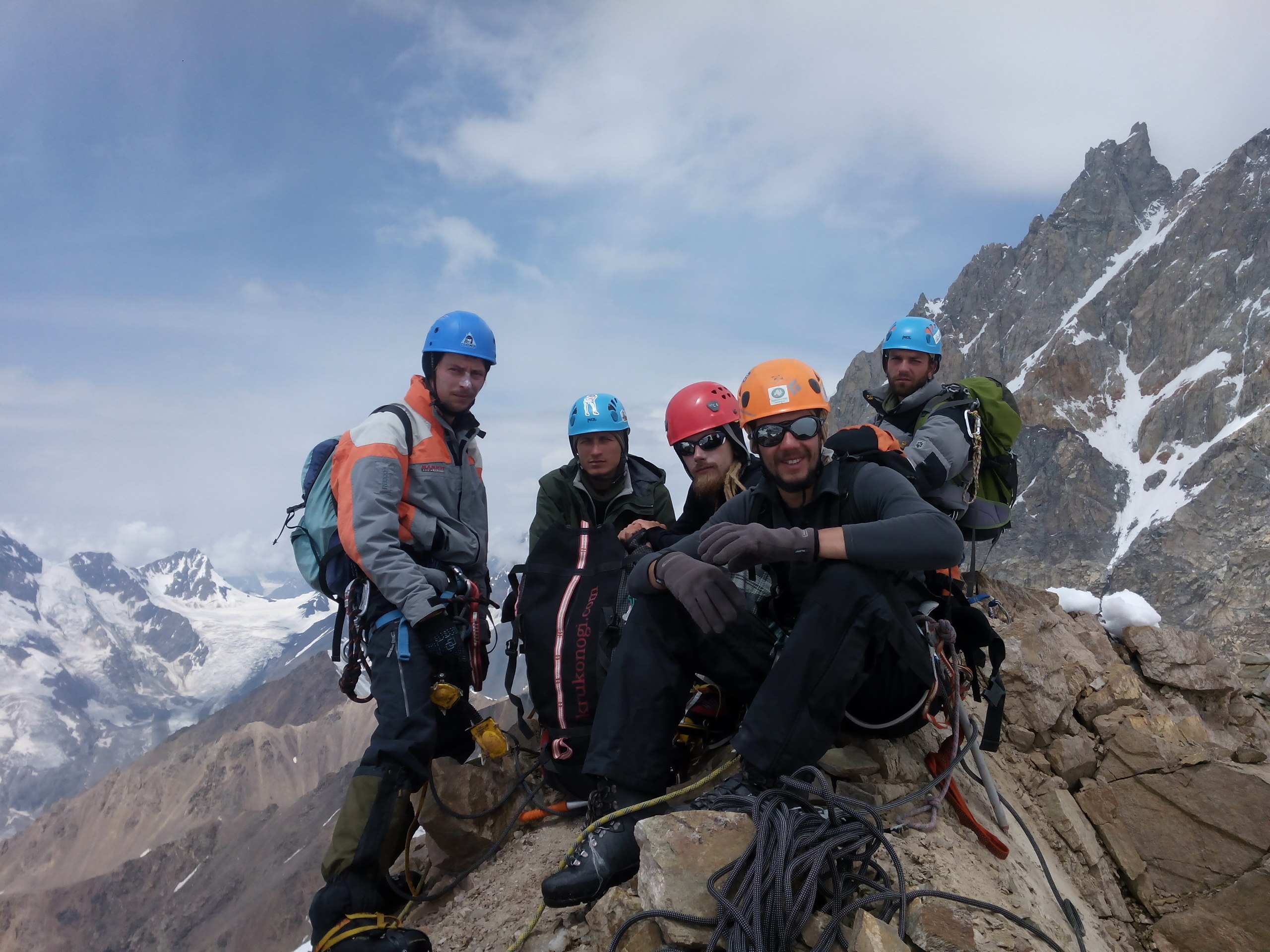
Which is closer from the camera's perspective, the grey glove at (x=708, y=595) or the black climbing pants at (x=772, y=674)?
the black climbing pants at (x=772, y=674)

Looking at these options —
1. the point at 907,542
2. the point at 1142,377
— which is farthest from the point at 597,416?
the point at 1142,377

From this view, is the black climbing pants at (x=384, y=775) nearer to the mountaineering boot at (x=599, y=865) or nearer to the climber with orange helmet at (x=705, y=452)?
the mountaineering boot at (x=599, y=865)

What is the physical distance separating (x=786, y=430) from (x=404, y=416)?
319 cm

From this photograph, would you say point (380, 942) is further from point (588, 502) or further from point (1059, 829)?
point (1059, 829)

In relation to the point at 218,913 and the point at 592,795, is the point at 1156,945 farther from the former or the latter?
the point at 218,913

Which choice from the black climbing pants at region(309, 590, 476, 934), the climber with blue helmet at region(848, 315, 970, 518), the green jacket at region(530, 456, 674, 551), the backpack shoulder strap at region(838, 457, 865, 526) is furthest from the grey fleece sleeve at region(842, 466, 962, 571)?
the black climbing pants at region(309, 590, 476, 934)

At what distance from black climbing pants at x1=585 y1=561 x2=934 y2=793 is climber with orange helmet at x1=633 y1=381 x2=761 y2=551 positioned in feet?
5.36

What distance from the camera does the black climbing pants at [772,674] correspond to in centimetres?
378

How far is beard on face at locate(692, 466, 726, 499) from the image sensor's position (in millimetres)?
6199

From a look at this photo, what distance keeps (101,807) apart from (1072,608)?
232m

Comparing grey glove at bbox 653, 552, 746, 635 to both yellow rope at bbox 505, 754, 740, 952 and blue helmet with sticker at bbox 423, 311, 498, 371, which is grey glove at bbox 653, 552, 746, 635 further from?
blue helmet with sticker at bbox 423, 311, 498, 371

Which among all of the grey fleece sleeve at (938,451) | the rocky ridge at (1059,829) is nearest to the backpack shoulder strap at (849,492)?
the rocky ridge at (1059,829)

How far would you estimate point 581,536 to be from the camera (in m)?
6.27

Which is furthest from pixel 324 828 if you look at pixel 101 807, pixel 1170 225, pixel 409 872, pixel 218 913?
pixel 1170 225
